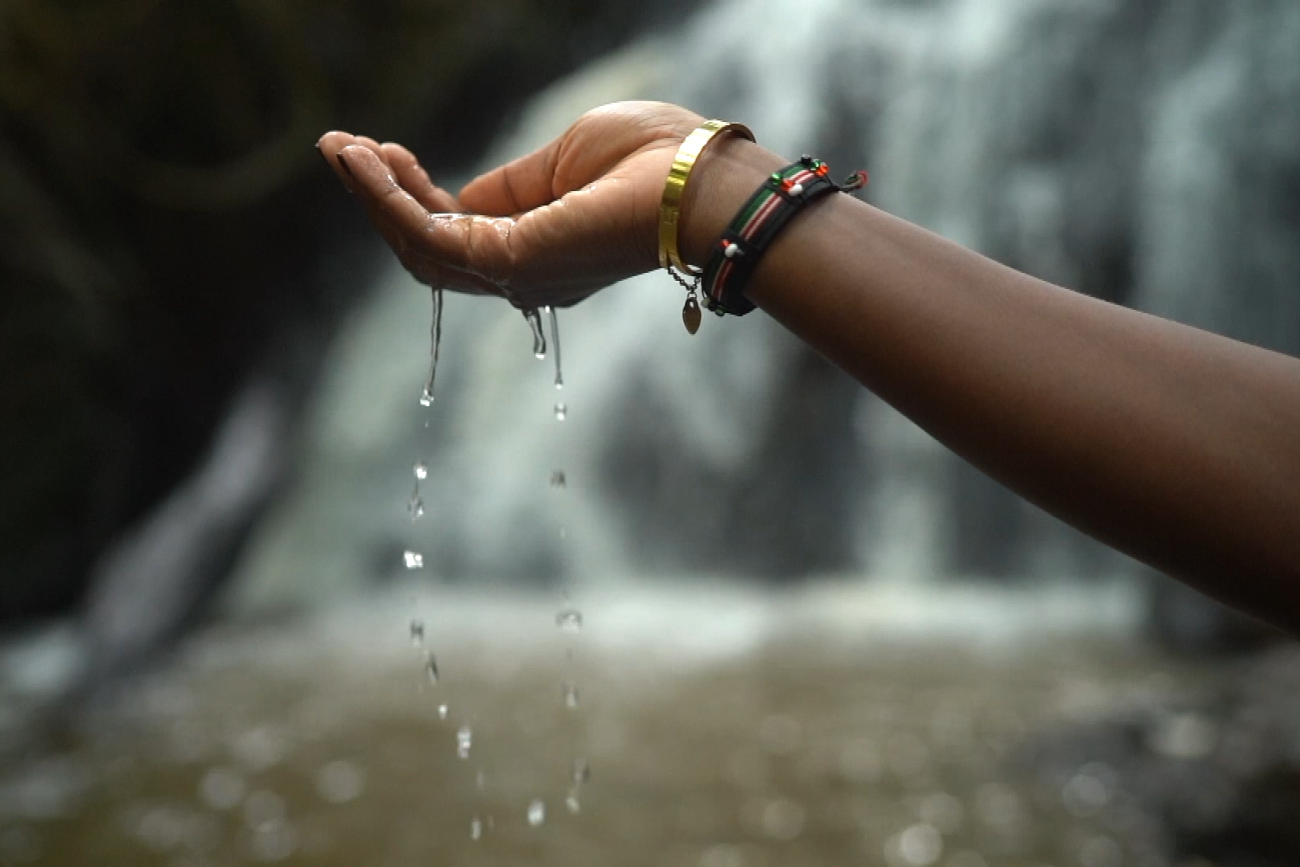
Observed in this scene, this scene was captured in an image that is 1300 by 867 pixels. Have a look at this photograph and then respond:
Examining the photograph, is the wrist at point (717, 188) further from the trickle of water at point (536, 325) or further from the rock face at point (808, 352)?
the rock face at point (808, 352)

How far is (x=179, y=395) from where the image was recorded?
5301 millimetres

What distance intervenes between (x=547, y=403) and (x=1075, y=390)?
4.55 m

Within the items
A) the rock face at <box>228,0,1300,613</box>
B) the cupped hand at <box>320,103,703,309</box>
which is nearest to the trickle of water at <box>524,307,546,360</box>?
the cupped hand at <box>320,103,703,309</box>

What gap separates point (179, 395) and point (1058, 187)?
445cm

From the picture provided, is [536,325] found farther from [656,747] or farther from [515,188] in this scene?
[656,747]

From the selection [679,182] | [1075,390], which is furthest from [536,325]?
[1075,390]

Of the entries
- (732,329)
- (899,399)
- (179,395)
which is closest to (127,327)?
(179,395)

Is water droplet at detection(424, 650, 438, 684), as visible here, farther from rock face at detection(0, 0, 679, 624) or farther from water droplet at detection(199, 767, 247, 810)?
rock face at detection(0, 0, 679, 624)

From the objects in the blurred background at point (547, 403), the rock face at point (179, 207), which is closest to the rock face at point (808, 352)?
the blurred background at point (547, 403)

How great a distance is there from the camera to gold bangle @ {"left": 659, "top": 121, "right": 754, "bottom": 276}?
955mm

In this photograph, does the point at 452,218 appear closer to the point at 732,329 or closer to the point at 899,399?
the point at 899,399

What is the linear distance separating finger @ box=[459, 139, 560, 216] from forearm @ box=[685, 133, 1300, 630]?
0.44 m

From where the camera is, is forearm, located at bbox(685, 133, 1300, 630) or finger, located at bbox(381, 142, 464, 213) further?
finger, located at bbox(381, 142, 464, 213)

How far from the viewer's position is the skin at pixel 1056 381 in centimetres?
72
